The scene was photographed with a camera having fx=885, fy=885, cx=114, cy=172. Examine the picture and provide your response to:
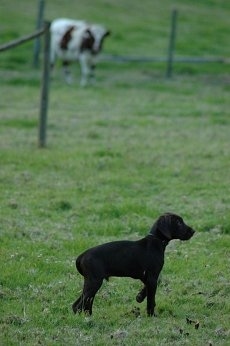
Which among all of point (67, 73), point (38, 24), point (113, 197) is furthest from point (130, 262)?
point (38, 24)

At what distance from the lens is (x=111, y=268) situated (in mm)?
6781

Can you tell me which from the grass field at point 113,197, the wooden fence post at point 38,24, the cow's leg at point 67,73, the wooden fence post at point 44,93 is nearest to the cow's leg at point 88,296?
the grass field at point 113,197

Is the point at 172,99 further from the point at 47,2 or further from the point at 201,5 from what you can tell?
the point at 201,5

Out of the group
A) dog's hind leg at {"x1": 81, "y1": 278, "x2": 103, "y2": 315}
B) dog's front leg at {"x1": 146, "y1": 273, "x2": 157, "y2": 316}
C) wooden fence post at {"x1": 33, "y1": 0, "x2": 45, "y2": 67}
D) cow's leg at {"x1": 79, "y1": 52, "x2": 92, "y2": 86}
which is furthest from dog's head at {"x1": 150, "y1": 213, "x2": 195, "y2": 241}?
wooden fence post at {"x1": 33, "y1": 0, "x2": 45, "y2": 67}

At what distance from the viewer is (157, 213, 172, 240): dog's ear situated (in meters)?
7.03

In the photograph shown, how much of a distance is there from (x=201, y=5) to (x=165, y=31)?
740 cm

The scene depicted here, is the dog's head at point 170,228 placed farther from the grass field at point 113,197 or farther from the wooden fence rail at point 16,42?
the wooden fence rail at point 16,42

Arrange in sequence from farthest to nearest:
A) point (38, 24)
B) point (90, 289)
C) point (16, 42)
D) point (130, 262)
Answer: point (38, 24)
point (16, 42)
point (130, 262)
point (90, 289)

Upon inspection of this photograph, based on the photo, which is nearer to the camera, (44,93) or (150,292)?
(150,292)

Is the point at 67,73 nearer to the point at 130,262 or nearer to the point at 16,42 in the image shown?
the point at 16,42

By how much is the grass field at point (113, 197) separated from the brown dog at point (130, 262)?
17cm

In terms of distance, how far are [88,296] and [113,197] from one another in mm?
4289

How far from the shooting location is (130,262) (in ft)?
22.5

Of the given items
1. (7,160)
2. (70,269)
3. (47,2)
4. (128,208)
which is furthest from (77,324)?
(47,2)
